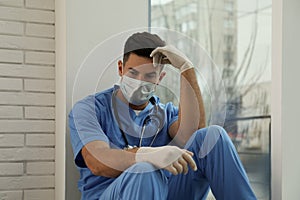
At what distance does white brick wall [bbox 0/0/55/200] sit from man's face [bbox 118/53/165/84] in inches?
23.0

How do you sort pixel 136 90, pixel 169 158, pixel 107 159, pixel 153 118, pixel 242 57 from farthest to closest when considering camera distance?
pixel 242 57 → pixel 153 118 → pixel 136 90 → pixel 107 159 → pixel 169 158

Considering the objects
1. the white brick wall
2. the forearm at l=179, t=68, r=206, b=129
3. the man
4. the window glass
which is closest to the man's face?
the man

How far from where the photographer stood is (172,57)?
182cm

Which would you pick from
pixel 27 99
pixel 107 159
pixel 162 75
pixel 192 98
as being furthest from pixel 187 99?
pixel 27 99

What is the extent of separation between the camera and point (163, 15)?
2.32m

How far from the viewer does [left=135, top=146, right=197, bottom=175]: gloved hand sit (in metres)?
1.62

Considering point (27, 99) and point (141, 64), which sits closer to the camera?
point (141, 64)

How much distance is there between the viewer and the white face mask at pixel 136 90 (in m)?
1.83

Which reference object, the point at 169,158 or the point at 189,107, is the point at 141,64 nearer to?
the point at 189,107

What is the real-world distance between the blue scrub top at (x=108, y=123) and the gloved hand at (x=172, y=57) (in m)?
0.19

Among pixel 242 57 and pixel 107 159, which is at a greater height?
pixel 242 57

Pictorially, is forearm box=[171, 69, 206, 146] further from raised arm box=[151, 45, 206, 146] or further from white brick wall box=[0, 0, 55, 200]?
white brick wall box=[0, 0, 55, 200]

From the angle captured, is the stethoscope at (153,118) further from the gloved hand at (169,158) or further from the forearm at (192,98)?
the gloved hand at (169,158)

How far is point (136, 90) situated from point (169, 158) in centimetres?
33
